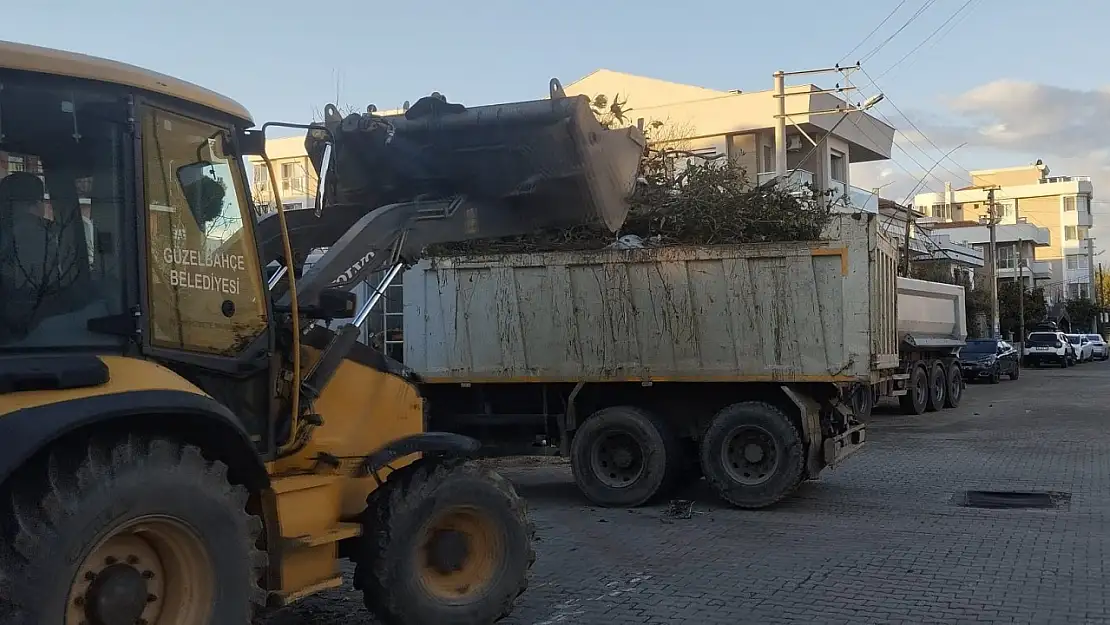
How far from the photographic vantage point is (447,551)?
17.5ft

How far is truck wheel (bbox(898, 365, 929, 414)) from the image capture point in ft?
69.2

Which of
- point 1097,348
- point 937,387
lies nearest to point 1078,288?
point 1097,348

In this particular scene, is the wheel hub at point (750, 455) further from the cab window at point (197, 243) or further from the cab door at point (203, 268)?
the cab window at point (197, 243)

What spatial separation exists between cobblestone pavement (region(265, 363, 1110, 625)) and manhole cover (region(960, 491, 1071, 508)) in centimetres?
20

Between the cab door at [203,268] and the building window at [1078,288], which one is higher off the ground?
the building window at [1078,288]

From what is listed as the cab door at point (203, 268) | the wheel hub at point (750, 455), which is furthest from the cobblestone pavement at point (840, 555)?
the cab door at point (203, 268)

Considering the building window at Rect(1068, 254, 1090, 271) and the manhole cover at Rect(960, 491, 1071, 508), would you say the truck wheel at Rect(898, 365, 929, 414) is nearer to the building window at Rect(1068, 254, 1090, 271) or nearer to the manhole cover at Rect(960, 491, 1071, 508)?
the manhole cover at Rect(960, 491, 1071, 508)

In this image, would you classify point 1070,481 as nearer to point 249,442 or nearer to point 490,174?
point 490,174

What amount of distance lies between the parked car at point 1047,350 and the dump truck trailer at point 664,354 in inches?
1565

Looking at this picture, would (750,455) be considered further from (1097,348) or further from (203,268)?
(1097,348)

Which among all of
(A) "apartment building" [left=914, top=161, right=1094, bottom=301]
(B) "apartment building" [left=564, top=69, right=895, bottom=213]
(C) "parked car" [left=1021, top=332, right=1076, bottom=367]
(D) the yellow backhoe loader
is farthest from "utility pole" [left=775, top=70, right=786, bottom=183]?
(A) "apartment building" [left=914, top=161, right=1094, bottom=301]

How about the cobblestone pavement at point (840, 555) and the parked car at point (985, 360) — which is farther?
the parked car at point (985, 360)

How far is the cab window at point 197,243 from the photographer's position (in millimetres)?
4172

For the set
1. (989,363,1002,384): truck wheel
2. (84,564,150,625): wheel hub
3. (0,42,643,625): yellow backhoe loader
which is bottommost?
(989,363,1002,384): truck wheel
